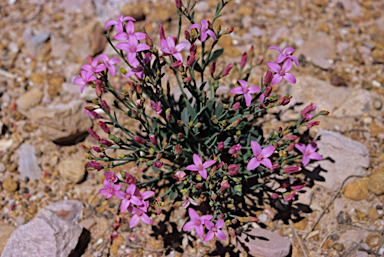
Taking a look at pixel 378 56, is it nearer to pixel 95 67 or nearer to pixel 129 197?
pixel 95 67

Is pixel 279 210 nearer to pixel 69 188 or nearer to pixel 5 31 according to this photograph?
pixel 69 188

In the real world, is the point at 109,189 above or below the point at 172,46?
below

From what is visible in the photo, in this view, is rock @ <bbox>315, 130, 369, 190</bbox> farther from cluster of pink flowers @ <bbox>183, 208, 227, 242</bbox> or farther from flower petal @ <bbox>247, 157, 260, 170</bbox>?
cluster of pink flowers @ <bbox>183, 208, 227, 242</bbox>

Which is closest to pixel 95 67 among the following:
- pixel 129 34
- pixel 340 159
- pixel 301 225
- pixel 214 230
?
pixel 129 34

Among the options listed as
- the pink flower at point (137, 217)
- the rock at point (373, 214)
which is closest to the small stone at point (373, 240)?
the rock at point (373, 214)

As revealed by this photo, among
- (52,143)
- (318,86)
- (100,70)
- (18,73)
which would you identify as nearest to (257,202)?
(318,86)
